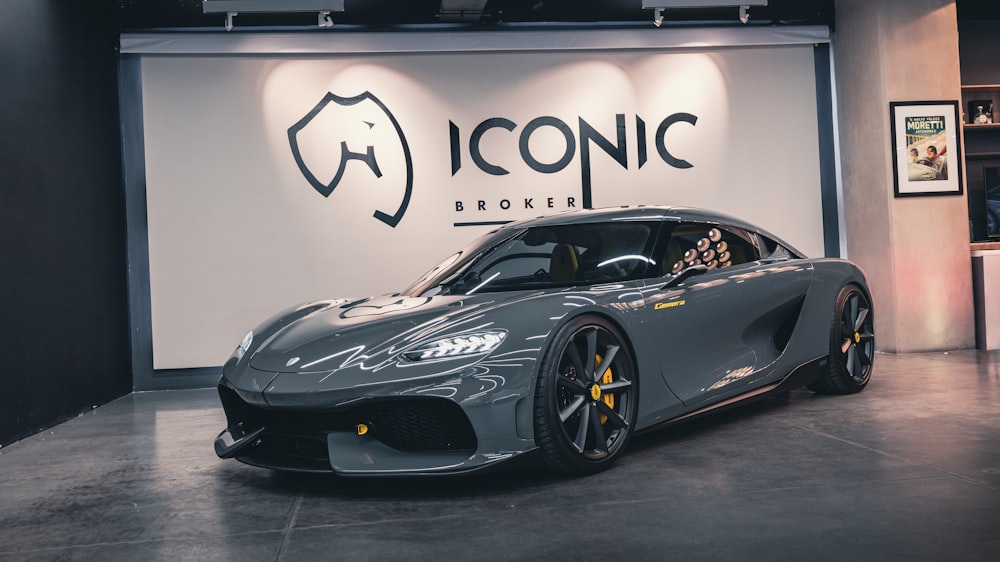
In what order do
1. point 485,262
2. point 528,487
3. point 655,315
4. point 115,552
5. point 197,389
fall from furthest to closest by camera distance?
point 197,389 → point 485,262 → point 655,315 → point 528,487 → point 115,552

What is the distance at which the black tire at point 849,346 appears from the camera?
502cm

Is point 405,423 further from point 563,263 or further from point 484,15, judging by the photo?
point 484,15

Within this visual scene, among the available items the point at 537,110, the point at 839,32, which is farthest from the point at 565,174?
the point at 839,32

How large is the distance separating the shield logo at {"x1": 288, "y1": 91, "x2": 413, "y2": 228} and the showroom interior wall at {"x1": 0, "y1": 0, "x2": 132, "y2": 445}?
1.55 m

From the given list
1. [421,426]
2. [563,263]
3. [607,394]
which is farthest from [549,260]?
[421,426]

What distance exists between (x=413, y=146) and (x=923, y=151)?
4.36m

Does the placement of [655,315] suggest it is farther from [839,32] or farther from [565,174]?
[839,32]

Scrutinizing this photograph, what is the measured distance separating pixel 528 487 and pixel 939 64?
20.2 ft

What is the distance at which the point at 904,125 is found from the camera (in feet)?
24.5

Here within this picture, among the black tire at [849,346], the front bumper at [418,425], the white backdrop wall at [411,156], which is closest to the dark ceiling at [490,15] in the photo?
the white backdrop wall at [411,156]

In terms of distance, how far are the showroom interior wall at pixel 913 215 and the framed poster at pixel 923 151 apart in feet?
0.20

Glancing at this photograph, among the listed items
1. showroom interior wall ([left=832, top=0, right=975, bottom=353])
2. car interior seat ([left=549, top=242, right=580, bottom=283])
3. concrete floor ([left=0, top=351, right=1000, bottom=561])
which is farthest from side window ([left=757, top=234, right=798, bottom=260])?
showroom interior wall ([left=832, top=0, right=975, bottom=353])

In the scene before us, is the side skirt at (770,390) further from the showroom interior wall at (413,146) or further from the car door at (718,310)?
the showroom interior wall at (413,146)

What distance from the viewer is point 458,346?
10.5ft
